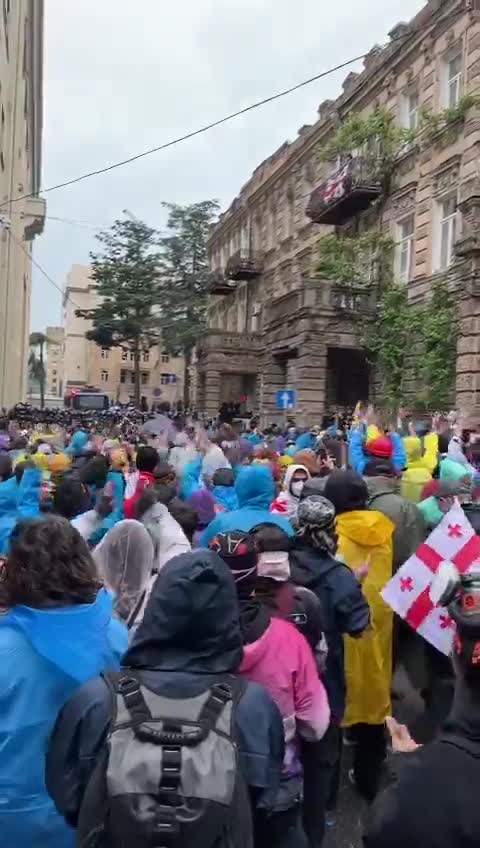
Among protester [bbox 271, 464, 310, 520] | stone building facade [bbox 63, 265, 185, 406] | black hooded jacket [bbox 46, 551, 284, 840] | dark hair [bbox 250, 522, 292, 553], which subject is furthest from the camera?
stone building facade [bbox 63, 265, 185, 406]

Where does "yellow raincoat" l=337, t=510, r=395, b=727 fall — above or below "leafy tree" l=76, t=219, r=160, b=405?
below

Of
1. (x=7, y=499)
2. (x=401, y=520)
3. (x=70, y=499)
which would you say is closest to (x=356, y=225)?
(x=7, y=499)

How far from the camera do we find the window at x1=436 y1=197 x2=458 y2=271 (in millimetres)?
21078

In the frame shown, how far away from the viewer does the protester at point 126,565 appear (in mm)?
3684

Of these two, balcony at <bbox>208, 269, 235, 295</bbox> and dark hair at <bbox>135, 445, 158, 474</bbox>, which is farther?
balcony at <bbox>208, 269, 235, 295</bbox>

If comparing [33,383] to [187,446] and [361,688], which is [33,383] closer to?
[187,446]

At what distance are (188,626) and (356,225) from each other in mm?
25788

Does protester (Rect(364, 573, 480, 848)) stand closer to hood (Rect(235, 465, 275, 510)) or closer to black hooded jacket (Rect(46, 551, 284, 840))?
black hooded jacket (Rect(46, 551, 284, 840))

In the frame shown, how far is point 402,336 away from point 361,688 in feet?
61.4

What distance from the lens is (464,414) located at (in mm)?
17438

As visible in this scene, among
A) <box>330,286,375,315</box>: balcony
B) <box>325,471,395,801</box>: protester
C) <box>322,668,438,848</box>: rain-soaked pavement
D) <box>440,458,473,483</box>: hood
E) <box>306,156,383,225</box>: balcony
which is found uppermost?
<box>306,156,383,225</box>: balcony

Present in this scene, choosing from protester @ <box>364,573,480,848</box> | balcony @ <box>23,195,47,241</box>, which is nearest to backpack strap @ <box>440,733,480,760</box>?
protester @ <box>364,573,480,848</box>

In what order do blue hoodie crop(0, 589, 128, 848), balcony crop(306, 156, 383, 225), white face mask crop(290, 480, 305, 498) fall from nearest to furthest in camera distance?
blue hoodie crop(0, 589, 128, 848) < white face mask crop(290, 480, 305, 498) < balcony crop(306, 156, 383, 225)

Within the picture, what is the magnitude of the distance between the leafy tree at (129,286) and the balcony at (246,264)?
20.7 ft
